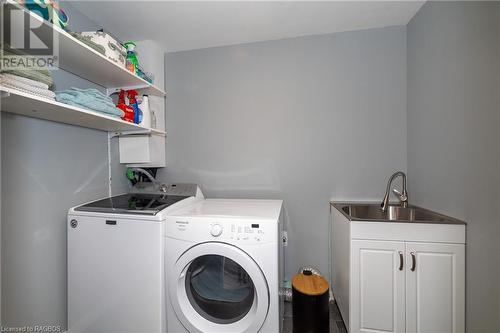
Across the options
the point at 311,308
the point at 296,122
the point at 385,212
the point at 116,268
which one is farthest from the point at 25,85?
the point at 385,212

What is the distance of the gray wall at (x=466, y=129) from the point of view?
948 mm

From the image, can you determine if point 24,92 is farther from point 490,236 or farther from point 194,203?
point 490,236

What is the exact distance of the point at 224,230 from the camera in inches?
44.4

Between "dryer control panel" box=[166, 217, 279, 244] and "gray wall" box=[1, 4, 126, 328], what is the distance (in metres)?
0.79

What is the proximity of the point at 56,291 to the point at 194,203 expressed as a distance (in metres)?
1.01

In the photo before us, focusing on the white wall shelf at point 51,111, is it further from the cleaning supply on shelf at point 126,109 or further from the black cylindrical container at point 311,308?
the black cylindrical container at point 311,308

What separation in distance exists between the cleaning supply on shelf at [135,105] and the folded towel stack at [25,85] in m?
0.60

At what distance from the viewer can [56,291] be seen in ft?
4.31

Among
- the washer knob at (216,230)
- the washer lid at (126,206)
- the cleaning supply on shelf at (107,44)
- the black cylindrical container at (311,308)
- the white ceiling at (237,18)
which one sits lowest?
the black cylindrical container at (311,308)

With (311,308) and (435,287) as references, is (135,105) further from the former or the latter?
(435,287)

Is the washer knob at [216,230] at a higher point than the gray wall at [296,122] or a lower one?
lower

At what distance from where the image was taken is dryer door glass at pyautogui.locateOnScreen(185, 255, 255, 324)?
3.98ft

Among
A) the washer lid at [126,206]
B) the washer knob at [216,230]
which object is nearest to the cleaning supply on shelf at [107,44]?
the washer lid at [126,206]

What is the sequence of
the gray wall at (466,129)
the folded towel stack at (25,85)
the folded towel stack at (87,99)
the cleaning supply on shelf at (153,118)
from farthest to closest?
1. the cleaning supply on shelf at (153,118)
2. the folded towel stack at (87,99)
3. the gray wall at (466,129)
4. the folded towel stack at (25,85)
